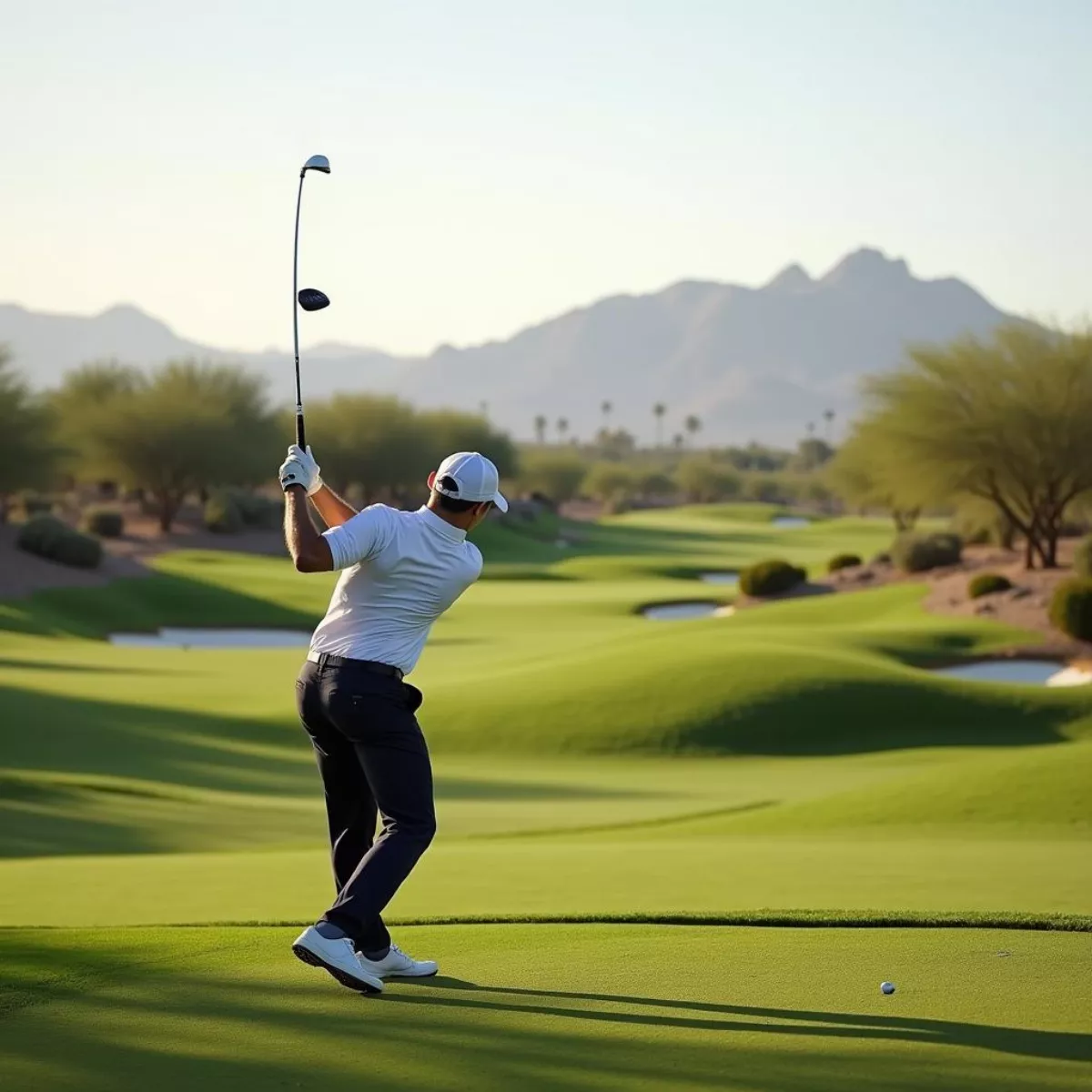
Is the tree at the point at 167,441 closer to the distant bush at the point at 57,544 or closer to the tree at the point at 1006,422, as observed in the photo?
the distant bush at the point at 57,544

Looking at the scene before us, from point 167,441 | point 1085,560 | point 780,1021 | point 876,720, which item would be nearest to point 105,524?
point 167,441

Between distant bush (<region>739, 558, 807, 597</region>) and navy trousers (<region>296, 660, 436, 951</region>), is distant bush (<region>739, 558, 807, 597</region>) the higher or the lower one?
the lower one

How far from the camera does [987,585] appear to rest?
46375mm

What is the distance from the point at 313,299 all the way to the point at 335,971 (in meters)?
3.23

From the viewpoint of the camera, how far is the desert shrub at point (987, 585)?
46312mm

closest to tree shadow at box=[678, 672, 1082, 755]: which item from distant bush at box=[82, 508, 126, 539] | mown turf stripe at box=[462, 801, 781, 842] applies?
mown turf stripe at box=[462, 801, 781, 842]

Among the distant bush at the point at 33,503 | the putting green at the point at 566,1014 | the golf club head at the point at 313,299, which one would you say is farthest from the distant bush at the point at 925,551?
the golf club head at the point at 313,299

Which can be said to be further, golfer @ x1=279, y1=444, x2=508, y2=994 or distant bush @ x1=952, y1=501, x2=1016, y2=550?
distant bush @ x1=952, y1=501, x2=1016, y2=550

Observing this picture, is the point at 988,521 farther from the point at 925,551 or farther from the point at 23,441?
the point at 23,441

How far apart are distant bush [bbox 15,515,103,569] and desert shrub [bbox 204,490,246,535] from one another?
24.4 metres

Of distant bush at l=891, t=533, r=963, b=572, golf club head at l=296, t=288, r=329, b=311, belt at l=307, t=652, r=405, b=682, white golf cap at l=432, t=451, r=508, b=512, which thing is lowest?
distant bush at l=891, t=533, r=963, b=572

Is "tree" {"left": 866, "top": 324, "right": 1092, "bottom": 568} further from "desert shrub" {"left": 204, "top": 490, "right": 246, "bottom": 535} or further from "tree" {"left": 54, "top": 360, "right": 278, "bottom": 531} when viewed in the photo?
"desert shrub" {"left": 204, "top": 490, "right": 246, "bottom": 535}

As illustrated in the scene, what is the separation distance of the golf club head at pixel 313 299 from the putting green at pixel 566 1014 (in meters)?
3.18

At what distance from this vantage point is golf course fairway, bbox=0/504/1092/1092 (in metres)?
6.63
